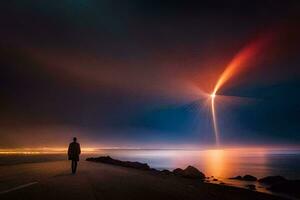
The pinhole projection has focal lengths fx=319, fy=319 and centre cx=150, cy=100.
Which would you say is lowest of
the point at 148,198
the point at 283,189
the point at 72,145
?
the point at 283,189

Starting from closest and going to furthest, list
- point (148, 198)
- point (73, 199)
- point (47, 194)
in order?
point (73, 199) → point (47, 194) → point (148, 198)

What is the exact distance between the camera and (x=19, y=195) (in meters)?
11.0

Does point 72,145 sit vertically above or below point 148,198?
above

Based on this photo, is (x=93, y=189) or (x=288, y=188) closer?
(x=93, y=189)

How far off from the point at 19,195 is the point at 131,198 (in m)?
3.93

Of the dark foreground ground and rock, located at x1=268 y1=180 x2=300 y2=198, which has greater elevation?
the dark foreground ground

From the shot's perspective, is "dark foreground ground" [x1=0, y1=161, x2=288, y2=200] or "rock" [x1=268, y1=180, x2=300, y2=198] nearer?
"dark foreground ground" [x1=0, y1=161, x2=288, y2=200]

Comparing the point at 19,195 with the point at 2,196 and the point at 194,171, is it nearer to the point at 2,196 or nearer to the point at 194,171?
the point at 2,196

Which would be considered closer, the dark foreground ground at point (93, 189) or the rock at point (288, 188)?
the dark foreground ground at point (93, 189)

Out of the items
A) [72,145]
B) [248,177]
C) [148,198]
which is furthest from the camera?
[248,177]

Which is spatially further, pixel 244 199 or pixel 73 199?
pixel 244 199

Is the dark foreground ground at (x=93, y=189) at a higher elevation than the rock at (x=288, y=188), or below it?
higher

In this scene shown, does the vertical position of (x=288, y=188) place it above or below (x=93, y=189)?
below

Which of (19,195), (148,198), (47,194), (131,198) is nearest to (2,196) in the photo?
(19,195)
